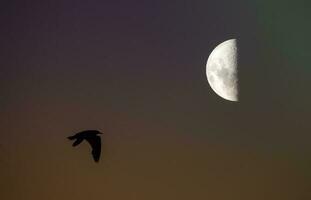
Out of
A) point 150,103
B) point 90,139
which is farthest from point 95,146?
point 150,103

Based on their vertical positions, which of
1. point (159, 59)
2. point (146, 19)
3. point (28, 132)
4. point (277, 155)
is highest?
point (146, 19)

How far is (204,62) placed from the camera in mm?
2408

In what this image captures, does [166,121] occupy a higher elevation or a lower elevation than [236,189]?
higher

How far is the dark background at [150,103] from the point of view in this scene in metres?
2.31

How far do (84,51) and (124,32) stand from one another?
30 cm

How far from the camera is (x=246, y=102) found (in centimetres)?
240

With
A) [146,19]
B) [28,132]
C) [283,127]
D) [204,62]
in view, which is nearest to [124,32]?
[146,19]

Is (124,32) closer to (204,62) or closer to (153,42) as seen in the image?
(153,42)

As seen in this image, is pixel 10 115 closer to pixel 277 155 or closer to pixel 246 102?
pixel 246 102

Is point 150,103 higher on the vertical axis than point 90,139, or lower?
higher

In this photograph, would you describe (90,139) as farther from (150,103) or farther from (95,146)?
(150,103)

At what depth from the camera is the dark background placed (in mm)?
2312

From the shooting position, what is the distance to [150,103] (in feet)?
7.80

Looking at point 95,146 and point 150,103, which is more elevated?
point 150,103
